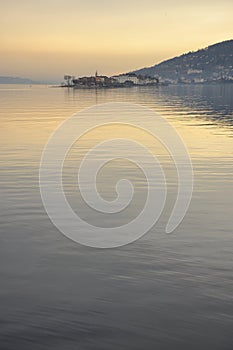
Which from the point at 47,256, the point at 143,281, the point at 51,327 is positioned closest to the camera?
the point at 51,327

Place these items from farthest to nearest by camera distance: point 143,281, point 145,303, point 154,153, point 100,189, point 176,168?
point 154,153 → point 176,168 → point 100,189 → point 143,281 → point 145,303

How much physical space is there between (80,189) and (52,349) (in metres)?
14.7

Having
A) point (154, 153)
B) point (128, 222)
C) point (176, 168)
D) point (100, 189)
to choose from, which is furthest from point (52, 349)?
point (154, 153)

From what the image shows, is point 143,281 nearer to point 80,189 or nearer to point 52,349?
point 52,349

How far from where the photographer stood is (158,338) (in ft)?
32.9

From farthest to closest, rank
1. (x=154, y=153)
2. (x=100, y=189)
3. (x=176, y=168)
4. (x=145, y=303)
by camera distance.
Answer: (x=154, y=153)
(x=176, y=168)
(x=100, y=189)
(x=145, y=303)

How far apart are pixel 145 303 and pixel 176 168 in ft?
61.7

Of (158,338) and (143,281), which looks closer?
(158,338)

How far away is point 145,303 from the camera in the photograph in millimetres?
11555

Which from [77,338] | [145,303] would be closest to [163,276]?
[145,303]

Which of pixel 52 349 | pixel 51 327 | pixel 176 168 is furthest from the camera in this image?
pixel 176 168

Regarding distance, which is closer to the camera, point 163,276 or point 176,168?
point 163,276

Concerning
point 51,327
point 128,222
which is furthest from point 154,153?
point 51,327

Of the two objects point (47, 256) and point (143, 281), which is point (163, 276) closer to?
point (143, 281)
